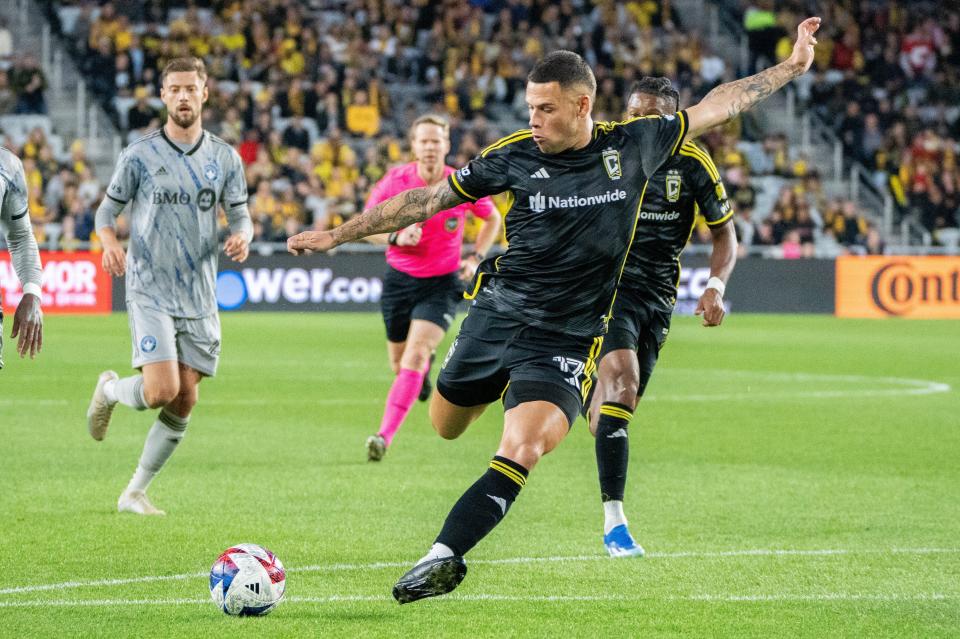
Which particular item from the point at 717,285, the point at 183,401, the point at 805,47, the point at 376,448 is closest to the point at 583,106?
the point at 805,47

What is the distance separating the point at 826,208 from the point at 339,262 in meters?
9.91

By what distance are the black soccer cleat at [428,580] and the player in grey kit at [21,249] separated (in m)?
2.34

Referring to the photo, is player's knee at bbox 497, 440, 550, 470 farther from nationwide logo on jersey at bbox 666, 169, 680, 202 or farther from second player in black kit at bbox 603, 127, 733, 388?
nationwide logo on jersey at bbox 666, 169, 680, 202

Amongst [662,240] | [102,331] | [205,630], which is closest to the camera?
[205,630]

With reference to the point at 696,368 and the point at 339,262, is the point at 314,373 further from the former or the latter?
the point at 339,262

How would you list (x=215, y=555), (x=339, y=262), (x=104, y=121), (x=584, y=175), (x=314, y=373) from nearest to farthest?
(x=584, y=175), (x=215, y=555), (x=314, y=373), (x=339, y=262), (x=104, y=121)

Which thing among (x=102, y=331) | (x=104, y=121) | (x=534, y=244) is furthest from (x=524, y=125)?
(x=534, y=244)

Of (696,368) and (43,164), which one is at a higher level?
(43,164)

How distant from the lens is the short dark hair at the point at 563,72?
19.4 ft

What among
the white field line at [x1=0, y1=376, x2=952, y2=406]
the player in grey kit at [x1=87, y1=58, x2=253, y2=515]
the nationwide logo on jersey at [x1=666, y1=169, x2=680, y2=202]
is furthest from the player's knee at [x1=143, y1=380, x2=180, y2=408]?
the white field line at [x1=0, y1=376, x2=952, y2=406]

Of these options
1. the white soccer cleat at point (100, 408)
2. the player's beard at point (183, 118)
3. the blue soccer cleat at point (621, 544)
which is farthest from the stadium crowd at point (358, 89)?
the blue soccer cleat at point (621, 544)

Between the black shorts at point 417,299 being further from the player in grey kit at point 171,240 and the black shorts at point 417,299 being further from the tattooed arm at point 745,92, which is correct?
the tattooed arm at point 745,92

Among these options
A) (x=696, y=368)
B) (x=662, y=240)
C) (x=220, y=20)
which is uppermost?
(x=220, y=20)

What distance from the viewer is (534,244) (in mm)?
6145
